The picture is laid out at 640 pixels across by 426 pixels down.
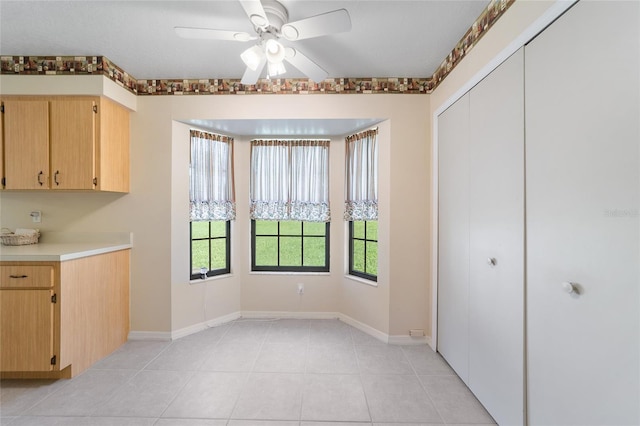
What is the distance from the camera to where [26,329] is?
6.40 feet

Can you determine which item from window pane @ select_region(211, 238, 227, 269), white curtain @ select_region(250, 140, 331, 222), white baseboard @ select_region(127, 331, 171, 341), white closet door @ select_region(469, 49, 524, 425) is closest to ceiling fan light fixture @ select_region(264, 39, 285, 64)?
white closet door @ select_region(469, 49, 524, 425)

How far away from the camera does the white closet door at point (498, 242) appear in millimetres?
1445

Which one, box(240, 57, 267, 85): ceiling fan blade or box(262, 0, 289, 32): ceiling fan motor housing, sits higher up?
box(262, 0, 289, 32): ceiling fan motor housing

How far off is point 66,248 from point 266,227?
184cm

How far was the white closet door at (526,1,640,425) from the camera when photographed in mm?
938

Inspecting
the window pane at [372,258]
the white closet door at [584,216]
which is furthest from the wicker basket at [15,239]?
the white closet door at [584,216]

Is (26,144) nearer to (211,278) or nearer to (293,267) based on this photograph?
(211,278)

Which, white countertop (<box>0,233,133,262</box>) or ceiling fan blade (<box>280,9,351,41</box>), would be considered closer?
ceiling fan blade (<box>280,9,351,41</box>)

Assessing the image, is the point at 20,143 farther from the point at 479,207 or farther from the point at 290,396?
the point at 479,207

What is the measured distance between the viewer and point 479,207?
1.79 meters

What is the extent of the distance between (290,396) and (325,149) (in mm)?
2481

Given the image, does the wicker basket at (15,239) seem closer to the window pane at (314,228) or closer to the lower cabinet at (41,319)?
the lower cabinet at (41,319)

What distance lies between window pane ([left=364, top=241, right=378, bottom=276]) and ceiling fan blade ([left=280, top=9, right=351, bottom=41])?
2.09m

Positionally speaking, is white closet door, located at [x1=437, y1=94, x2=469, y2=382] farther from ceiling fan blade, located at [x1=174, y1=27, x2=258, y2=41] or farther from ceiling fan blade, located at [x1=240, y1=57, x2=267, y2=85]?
ceiling fan blade, located at [x1=174, y1=27, x2=258, y2=41]
